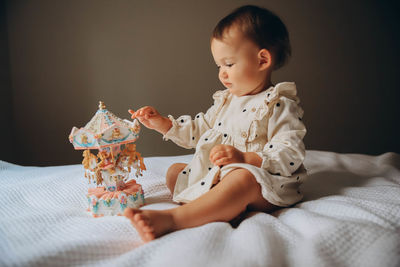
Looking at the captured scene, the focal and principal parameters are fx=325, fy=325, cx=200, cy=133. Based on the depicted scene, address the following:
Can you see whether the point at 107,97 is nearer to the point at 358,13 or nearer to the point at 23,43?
the point at 23,43

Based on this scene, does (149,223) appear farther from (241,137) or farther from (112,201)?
(241,137)

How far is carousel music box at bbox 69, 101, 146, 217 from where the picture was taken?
86 cm

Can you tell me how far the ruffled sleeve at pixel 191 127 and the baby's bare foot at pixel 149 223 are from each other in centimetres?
46

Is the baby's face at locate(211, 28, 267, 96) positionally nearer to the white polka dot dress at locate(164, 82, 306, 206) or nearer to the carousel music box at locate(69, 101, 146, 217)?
the white polka dot dress at locate(164, 82, 306, 206)

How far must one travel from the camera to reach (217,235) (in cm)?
66

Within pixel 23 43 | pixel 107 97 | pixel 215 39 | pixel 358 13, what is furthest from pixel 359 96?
pixel 23 43

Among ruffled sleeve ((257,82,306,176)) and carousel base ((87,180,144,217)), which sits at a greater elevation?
ruffled sleeve ((257,82,306,176))

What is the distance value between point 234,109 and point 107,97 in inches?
46.0

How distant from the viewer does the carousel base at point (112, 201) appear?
2.83 ft

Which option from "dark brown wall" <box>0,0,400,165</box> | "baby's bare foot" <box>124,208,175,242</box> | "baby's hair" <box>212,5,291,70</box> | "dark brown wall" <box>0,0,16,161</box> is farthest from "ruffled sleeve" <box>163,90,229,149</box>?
"dark brown wall" <box>0,0,16,161</box>

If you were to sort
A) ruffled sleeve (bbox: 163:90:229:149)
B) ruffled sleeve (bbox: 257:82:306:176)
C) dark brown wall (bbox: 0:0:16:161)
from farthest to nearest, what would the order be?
dark brown wall (bbox: 0:0:16:161), ruffled sleeve (bbox: 163:90:229:149), ruffled sleeve (bbox: 257:82:306:176)

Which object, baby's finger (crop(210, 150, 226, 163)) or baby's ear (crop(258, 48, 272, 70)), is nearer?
baby's finger (crop(210, 150, 226, 163))

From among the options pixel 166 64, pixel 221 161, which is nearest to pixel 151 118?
pixel 221 161

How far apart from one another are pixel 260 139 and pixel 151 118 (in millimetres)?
364
